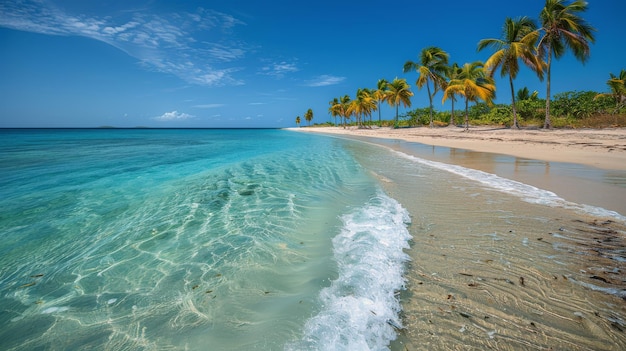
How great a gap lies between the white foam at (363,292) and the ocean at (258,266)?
15 mm

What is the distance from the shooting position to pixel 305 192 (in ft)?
22.9

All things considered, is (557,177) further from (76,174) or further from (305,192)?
(76,174)

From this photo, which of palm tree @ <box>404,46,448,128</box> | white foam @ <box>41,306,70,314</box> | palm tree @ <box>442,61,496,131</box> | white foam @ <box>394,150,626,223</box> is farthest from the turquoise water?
palm tree @ <box>404,46,448,128</box>

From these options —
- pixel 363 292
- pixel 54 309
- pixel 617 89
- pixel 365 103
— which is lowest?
pixel 54 309

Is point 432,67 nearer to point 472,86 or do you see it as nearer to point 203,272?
point 472,86

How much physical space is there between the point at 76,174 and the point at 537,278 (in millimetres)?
14497

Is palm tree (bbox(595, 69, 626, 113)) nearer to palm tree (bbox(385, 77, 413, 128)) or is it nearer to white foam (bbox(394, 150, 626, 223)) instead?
palm tree (bbox(385, 77, 413, 128))

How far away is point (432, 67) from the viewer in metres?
39.6

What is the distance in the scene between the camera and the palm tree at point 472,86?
2856 centimetres

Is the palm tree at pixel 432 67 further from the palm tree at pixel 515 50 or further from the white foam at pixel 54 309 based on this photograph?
the white foam at pixel 54 309

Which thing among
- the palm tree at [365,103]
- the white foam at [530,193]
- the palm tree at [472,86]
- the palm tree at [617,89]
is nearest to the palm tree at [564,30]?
the palm tree at [472,86]

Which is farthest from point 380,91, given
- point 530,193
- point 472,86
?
point 530,193

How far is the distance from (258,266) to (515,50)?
28.8 metres

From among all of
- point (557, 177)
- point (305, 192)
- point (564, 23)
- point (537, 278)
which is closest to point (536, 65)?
point (564, 23)
